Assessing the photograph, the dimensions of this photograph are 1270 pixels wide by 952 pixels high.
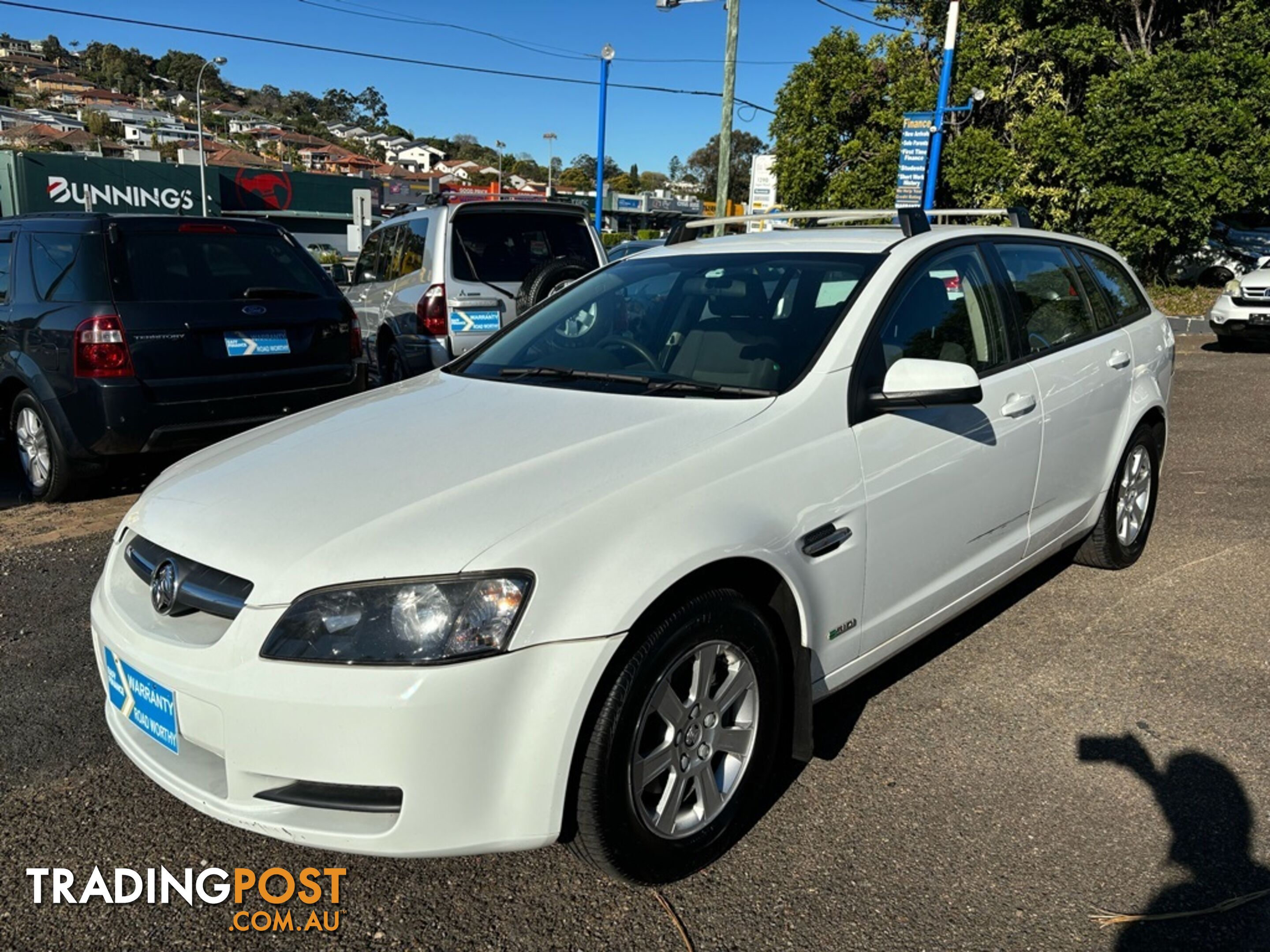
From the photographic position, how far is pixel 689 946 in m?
2.27

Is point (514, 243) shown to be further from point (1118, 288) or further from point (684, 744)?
point (684, 744)

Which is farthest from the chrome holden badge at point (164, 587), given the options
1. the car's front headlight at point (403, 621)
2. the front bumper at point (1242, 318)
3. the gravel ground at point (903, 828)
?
Result: the front bumper at point (1242, 318)

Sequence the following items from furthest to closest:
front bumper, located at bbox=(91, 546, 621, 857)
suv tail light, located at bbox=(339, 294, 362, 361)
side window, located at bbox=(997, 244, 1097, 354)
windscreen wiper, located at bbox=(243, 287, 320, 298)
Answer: suv tail light, located at bbox=(339, 294, 362, 361) < windscreen wiper, located at bbox=(243, 287, 320, 298) < side window, located at bbox=(997, 244, 1097, 354) < front bumper, located at bbox=(91, 546, 621, 857)

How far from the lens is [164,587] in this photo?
7.87 feet

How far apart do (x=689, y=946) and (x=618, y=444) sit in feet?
3.91

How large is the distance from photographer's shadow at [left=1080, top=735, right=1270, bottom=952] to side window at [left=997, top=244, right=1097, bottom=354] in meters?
1.51

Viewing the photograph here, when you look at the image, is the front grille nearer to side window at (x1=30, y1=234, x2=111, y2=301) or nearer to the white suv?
side window at (x1=30, y1=234, x2=111, y2=301)

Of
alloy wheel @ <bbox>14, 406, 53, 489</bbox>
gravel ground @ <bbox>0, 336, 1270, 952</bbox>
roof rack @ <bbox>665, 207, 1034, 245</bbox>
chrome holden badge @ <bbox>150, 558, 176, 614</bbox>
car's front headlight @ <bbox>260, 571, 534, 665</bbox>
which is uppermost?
roof rack @ <bbox>665, 207, 1034, 245</bbox>

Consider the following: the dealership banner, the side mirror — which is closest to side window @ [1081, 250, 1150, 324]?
the side mirror

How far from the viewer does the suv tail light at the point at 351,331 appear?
20.4 ft

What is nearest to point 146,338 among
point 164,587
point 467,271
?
point 467,271

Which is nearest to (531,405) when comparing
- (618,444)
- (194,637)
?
(618,444)

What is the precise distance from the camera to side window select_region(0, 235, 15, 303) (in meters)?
5.84

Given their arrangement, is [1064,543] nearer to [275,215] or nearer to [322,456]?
[322,456]
